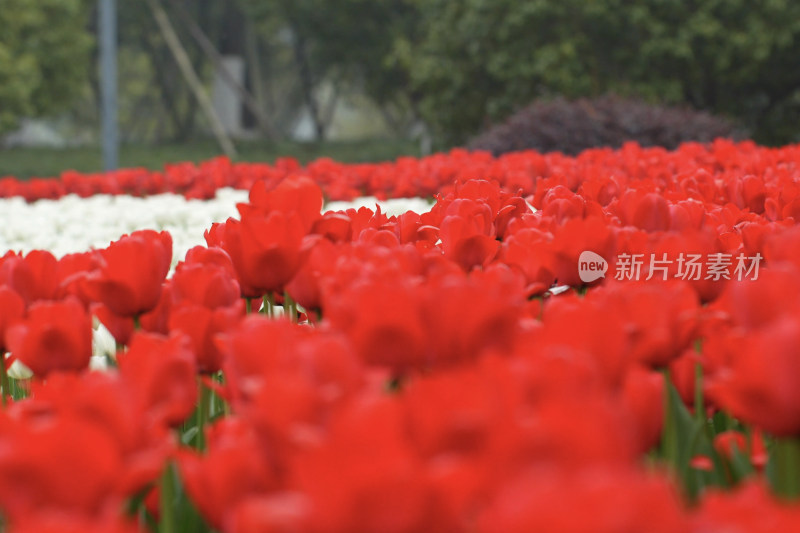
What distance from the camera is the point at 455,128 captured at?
22250 millimetres

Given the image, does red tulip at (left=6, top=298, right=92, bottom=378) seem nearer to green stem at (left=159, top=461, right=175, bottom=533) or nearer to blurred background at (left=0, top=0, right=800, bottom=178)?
green stem at (left=159, top=461, right=175, bottom=533)

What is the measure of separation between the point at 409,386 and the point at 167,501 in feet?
1.34

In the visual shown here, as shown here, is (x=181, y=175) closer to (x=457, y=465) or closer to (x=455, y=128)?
(x=457, y=465)

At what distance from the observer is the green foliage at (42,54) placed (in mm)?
24797

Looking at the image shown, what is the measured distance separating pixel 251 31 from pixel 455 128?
680 inches

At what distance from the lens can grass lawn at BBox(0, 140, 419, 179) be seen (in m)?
23.9

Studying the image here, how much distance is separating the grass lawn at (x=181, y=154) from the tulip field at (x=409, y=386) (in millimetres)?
21676

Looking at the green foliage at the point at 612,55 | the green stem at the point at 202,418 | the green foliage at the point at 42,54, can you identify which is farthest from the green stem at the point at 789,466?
the green foliage at the point at 42,54

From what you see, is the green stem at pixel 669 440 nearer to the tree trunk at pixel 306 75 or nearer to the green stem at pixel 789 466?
the green stem at pixel 789 466

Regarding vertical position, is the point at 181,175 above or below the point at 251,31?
below

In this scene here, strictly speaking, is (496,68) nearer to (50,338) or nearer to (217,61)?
(217,61)

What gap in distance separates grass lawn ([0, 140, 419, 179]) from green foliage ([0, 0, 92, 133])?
1.25m

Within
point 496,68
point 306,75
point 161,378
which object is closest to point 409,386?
point 161,378

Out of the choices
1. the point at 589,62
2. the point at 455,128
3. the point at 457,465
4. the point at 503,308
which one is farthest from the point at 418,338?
the point at 455,128
